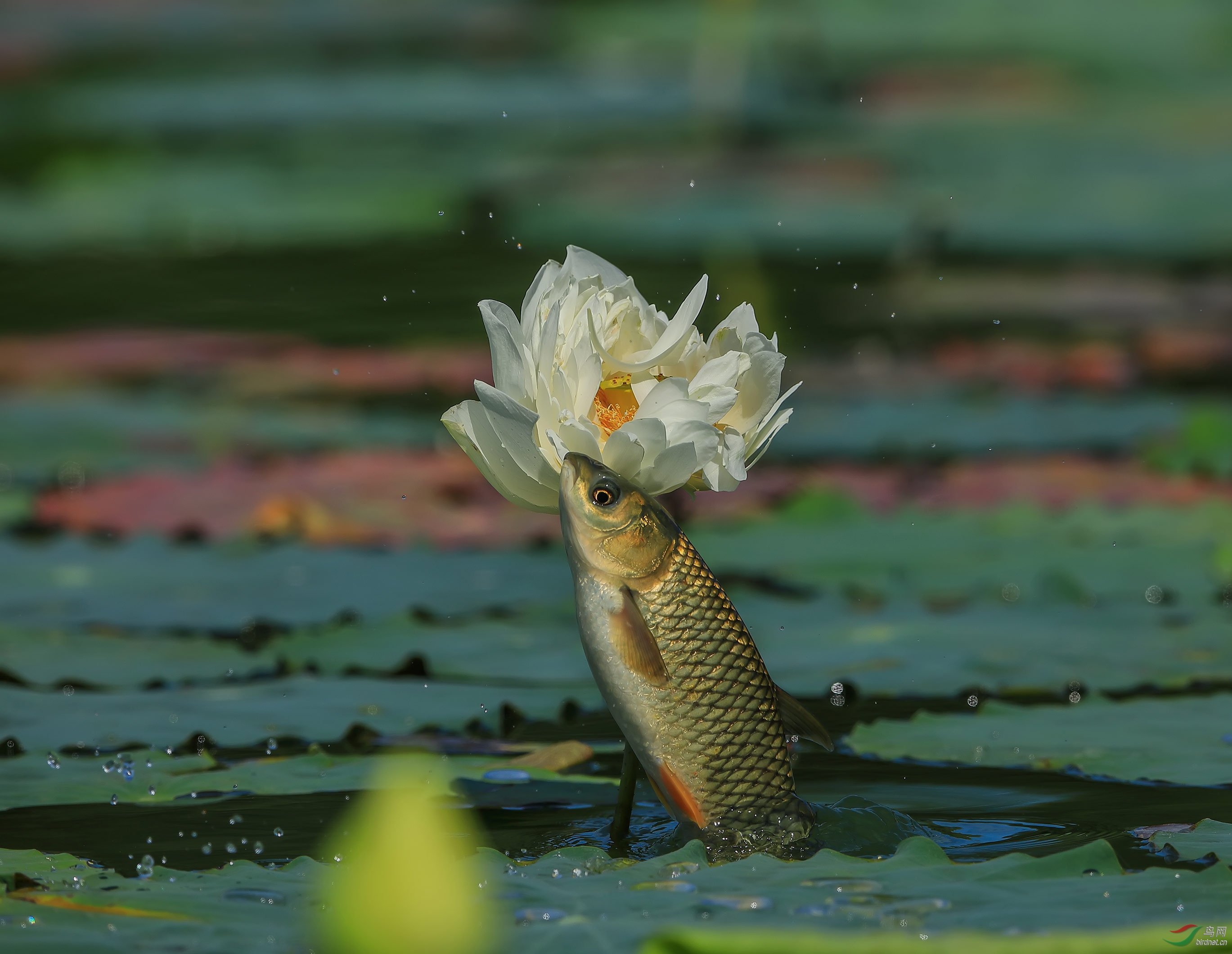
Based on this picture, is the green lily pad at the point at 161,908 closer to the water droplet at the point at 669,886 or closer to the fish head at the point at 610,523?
the water droplet at the point at 669,886

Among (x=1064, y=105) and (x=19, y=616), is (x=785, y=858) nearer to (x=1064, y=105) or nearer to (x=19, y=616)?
(x=19, y=616)

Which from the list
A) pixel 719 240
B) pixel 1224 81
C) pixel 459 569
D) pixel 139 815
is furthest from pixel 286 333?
pixel 1224 81

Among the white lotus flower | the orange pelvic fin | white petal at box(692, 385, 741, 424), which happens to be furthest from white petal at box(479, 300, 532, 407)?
the orange pelvic fin

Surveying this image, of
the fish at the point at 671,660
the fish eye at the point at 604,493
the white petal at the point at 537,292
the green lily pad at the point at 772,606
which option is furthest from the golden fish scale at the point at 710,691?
the green lily pad at the point at 772,606

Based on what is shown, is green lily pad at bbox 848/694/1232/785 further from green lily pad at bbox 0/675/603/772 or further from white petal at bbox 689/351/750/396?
white petal at bbox 689/351/750/396

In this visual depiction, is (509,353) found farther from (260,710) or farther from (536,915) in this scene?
(260,710)
